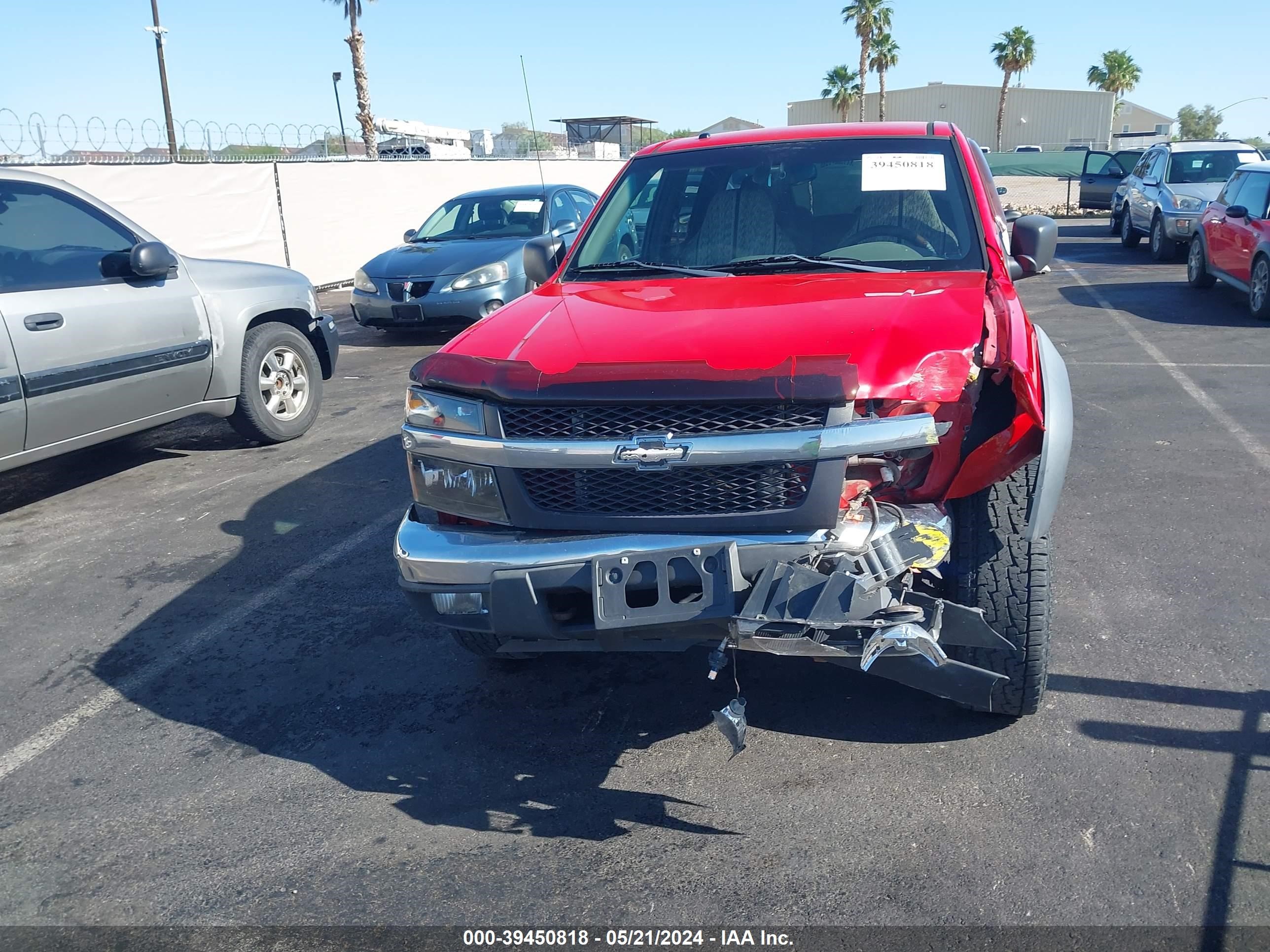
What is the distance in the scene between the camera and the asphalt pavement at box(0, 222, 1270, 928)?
2717mm

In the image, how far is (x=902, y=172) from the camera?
14.1 ft

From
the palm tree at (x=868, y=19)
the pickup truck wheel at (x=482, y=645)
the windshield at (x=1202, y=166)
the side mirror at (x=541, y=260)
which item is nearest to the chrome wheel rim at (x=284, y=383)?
the side mirror at (x=541, y=260)

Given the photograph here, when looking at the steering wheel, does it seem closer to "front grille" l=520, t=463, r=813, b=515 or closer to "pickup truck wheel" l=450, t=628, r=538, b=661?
"front grille" l=520, t=463, r=813, b=515

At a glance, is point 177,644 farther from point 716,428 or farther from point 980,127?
point 980,127

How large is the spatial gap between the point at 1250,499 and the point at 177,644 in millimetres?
5321

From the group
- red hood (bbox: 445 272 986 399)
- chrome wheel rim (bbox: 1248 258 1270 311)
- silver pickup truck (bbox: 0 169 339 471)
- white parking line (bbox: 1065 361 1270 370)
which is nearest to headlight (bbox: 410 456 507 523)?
red hood (bbox: 445 272 986 399)

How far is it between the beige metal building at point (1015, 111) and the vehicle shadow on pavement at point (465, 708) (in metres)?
71.7

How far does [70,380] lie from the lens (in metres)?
5.64

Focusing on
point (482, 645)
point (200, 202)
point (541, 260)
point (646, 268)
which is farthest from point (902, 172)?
point (200, 202)

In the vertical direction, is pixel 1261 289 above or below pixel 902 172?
below

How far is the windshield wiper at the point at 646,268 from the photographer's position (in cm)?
404

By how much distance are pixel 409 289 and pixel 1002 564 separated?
8841mm

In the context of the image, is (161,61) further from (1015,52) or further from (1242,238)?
(1015,52)

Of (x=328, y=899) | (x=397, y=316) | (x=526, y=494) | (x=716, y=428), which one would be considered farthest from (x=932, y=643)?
(x=397, y=316)
